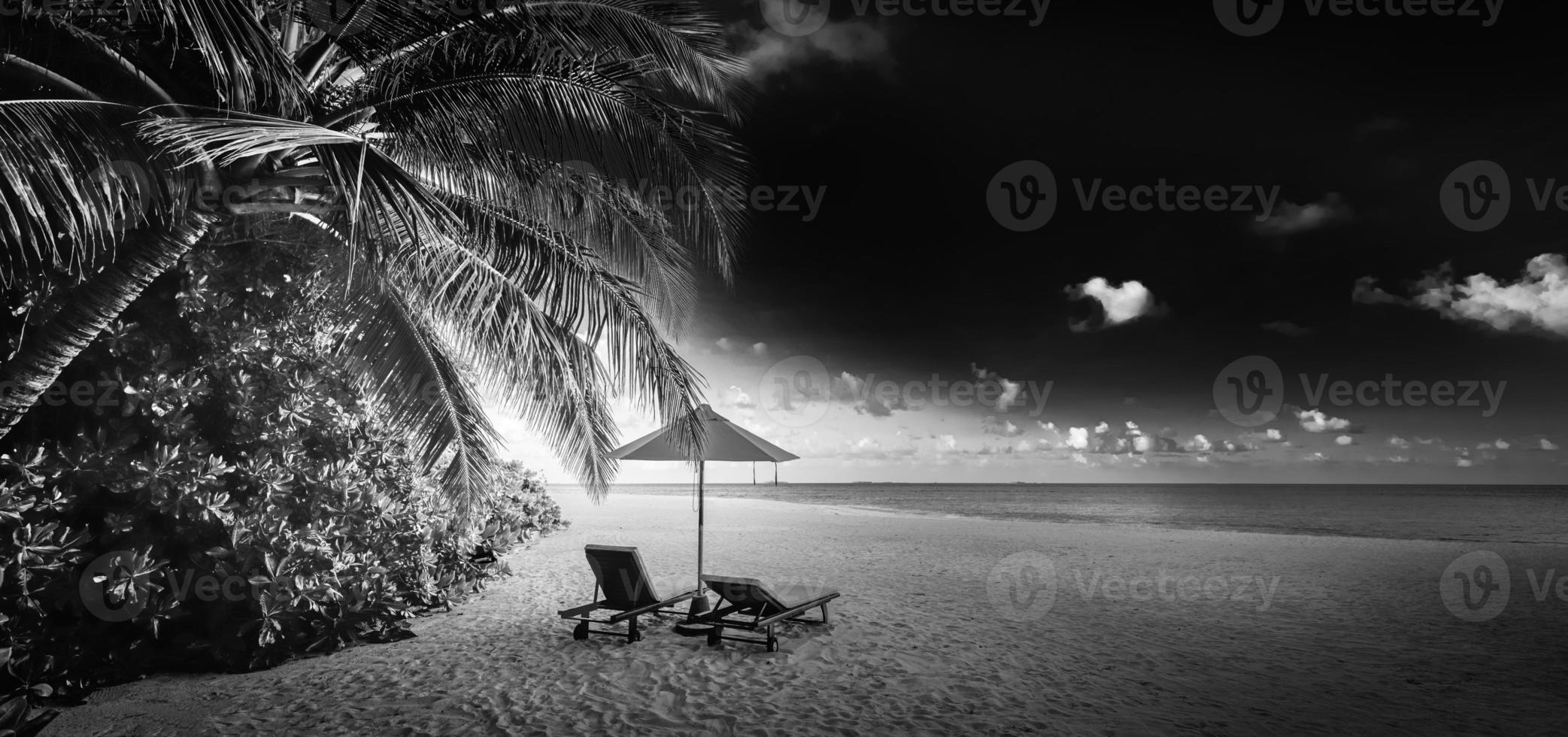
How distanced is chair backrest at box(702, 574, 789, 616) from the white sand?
1.12ft

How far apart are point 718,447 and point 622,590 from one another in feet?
5.25

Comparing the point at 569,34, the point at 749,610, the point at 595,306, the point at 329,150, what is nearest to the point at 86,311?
the point at 329,150

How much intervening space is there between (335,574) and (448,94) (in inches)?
150

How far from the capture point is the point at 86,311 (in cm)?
424

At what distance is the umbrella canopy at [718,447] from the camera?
7250 mm

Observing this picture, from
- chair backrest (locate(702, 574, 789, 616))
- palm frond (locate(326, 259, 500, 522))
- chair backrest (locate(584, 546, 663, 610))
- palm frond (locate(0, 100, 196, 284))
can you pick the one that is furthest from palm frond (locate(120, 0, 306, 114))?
chair backrest (locate(702, 574, 789, 616))

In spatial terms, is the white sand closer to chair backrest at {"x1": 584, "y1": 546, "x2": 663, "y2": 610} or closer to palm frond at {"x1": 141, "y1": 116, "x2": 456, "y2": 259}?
chair backrest at {"x1": 584, "y1": 546, "x2": 663, "y2": 610}

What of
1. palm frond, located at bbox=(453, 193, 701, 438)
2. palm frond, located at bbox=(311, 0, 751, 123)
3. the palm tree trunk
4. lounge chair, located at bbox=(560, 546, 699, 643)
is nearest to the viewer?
the palm tree trunk

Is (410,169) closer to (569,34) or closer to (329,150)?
(569,34)

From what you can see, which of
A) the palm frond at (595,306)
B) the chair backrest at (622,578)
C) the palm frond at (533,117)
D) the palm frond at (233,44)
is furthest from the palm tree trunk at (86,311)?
the chair backrest at (622,578)

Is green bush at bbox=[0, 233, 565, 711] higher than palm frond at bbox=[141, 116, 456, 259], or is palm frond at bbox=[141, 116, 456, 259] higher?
palm frond at bbox=[141, 116, 456, 259]

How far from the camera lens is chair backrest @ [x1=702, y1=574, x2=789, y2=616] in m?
6.31

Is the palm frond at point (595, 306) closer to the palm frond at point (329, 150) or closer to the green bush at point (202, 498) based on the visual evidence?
the green bush at point (202, 498)

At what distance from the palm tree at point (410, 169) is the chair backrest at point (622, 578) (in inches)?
29.4
